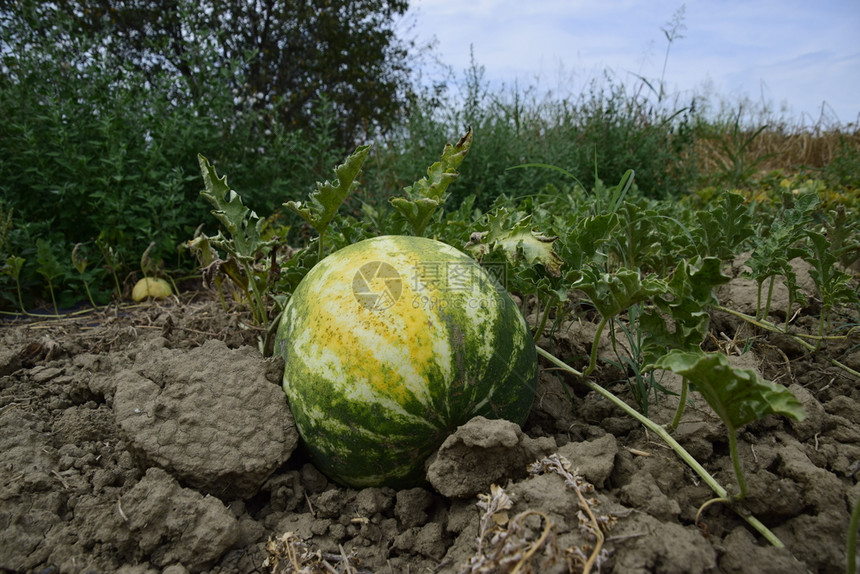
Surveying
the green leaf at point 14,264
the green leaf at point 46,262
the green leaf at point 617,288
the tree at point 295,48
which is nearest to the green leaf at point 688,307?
the green leaf at point 617,288

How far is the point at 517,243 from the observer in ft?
6.40

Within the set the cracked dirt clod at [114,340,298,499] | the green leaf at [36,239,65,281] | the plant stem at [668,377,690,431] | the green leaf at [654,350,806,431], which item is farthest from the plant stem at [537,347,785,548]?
the green leaf at [36,239,65,281]

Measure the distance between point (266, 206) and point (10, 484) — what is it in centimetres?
379

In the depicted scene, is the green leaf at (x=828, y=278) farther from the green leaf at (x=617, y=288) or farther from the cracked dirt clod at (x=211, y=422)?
the cracked dirt clod at (x=211, y=422)

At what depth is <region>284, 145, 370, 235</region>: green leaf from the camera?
6.49ft

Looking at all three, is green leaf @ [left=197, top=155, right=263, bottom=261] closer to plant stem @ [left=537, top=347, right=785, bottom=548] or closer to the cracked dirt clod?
the cracked dirt clod

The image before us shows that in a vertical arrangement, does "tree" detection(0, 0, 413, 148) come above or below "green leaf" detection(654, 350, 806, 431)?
above

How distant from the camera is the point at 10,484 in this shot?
1590 mm

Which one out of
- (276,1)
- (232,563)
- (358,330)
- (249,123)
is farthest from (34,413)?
(276,1)

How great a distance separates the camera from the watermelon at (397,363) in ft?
5.28

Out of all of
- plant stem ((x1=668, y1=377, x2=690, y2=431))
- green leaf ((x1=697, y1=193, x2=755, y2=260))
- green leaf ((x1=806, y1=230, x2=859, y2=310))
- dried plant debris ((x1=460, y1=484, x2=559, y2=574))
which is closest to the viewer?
dried plant debris ((x1=460, y1=484, x2=559, y2=574))

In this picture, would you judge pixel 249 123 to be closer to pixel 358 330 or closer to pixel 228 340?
pixel 228 340

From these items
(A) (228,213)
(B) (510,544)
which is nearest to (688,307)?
(B) (510,544)

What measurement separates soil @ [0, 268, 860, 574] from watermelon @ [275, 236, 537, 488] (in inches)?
3.7
